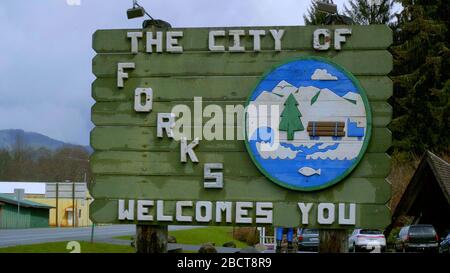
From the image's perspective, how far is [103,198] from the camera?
18.7ft

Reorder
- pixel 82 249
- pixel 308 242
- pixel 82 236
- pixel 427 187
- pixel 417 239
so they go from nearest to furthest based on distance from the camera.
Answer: pixel 82 249, pixel 308 242, pixel 82 236, pixel 427 187, pixel 417 239

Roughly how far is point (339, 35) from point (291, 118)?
86 cm

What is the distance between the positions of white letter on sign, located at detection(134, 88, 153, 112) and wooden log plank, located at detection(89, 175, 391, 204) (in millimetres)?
636

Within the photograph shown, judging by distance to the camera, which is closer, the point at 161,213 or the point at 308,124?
the point at 308,124

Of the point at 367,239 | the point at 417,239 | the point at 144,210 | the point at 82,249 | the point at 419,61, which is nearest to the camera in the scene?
the point at 144,210

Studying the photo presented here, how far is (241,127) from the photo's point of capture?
544cm

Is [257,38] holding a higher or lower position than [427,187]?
higher

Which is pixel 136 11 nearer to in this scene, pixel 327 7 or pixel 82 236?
pixel 327 7

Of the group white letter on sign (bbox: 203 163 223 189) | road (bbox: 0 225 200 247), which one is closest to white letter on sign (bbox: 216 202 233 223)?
white letter on sign (bbox: 203 163 223 189)

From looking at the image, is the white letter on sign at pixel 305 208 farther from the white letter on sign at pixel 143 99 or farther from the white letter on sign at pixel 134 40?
the white letter on sign at pixel 134 40

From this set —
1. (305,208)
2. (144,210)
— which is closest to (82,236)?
(144,210)
